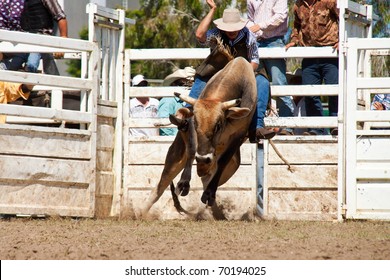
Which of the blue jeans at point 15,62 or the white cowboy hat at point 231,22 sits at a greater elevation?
the white cowboy hat at point 231,22

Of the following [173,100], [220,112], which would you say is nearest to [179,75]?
[173,100]

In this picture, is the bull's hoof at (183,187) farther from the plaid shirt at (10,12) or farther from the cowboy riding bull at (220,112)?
the plaid shirt at (10,12)

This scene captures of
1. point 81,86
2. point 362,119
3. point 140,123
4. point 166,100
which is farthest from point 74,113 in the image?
point 362,119

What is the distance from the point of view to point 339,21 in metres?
11.2

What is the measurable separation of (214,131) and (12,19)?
333 cm

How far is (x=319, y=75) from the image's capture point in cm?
1188

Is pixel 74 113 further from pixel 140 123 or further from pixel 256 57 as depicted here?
pixel 256 57

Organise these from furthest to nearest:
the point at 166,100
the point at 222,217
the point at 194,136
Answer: the point at 166,100 → the point at 222,217 → the point at 194,136

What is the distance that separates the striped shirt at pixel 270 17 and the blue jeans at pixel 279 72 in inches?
3.9

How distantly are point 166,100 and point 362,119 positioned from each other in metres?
2.91

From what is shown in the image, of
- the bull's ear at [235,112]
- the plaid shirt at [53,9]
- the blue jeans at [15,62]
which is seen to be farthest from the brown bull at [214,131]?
the blue jeans at [15,62]

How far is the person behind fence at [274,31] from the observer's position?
11852 mm

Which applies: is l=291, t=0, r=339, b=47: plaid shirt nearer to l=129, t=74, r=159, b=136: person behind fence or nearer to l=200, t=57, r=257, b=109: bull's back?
l=200, t=57, r=257, b=109: bull's back

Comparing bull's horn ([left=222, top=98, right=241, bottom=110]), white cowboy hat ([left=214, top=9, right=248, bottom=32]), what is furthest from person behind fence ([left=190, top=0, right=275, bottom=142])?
bull's horn ([left=222, top=98, right=241, bottom=110])
